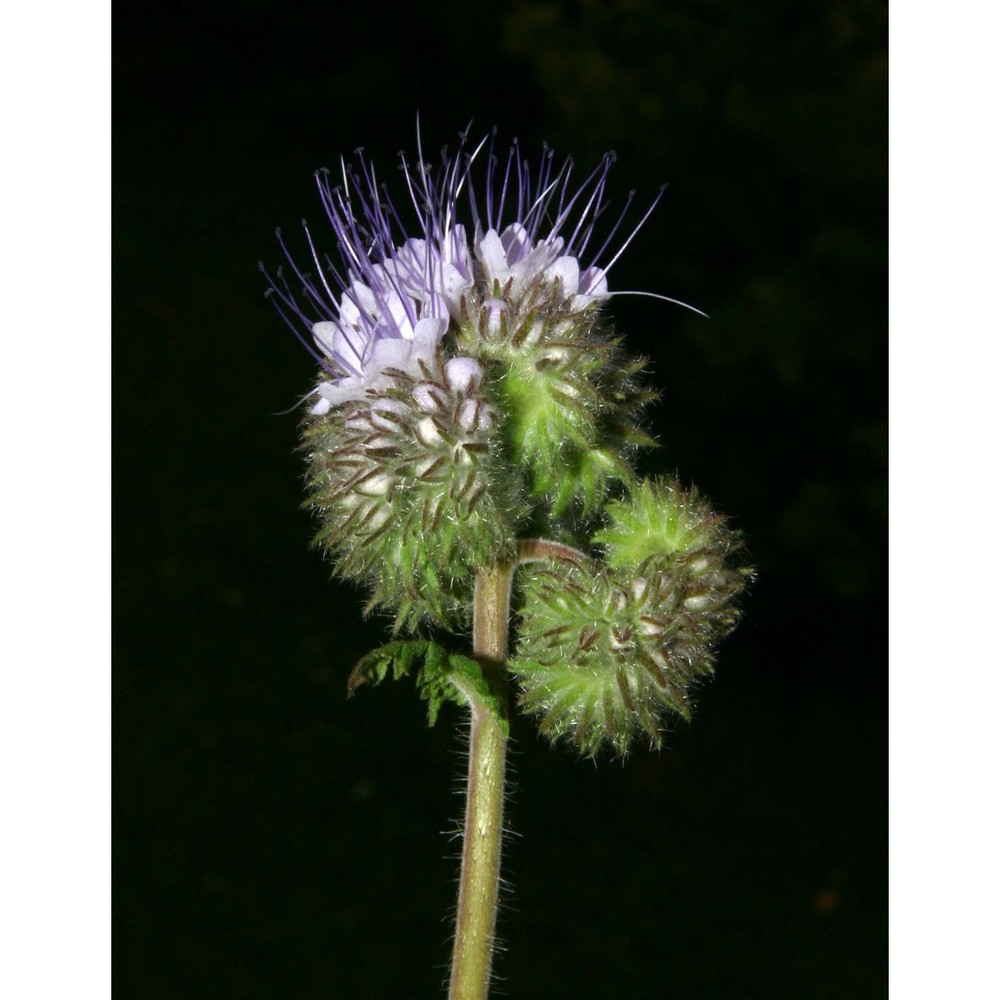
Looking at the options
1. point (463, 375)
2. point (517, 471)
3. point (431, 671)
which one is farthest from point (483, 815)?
point (463, 375)

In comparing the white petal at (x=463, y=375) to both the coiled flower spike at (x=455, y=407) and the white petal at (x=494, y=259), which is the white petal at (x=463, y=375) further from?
the white petal at (x=494, y=259)

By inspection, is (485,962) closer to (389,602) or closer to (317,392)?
(389,602)

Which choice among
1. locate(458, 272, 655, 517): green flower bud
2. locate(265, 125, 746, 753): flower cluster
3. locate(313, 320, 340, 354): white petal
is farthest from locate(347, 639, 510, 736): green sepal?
locate(313, 320, 340, 354): white petal

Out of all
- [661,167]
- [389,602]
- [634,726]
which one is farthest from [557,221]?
[661,167]

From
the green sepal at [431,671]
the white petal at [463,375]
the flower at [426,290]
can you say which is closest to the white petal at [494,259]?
the flower at [426,290]

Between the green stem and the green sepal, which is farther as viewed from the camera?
the green stem

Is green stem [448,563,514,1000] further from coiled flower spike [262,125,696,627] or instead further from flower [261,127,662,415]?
flower [261,127,662,415]
